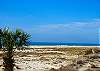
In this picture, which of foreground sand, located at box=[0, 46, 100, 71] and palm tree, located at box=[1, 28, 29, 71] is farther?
foreground sand, located at box=[0, 46, 100, 71]

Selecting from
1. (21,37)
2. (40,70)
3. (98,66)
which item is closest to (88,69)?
(98,66)

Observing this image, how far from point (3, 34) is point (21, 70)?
22.4ft

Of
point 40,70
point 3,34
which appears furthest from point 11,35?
point 40,70

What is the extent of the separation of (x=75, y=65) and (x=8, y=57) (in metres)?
6.24

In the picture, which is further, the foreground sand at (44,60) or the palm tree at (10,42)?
the foreground sand at (44,60)

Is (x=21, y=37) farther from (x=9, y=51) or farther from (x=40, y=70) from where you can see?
(x=40, y=70)

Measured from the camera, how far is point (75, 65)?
27.1 meters

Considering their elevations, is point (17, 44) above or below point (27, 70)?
above

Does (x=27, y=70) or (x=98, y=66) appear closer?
(x=98, y=66)

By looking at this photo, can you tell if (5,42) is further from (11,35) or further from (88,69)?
(88,69)

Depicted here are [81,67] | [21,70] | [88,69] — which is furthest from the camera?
[21,70]

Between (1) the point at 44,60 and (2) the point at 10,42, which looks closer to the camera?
(2) the point at 10,42

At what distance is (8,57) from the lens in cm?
2461

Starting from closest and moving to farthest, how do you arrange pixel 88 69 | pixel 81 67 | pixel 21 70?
pixel 88 69 < pixel 81 67 < pixel 21 70
